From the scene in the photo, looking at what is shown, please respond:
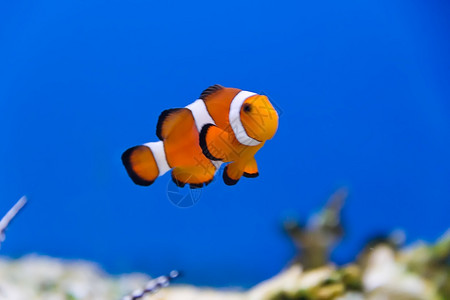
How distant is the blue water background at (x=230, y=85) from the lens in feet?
3.03

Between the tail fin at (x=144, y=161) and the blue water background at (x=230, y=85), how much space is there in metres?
0.15

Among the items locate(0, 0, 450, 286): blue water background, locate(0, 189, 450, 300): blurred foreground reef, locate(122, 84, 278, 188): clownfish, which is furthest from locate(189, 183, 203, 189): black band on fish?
locate(0, 189, 450, 300): blurred foreground reef

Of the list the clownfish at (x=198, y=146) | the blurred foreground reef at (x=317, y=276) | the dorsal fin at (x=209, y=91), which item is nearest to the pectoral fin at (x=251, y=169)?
the clownfish at (x=198, y=146)

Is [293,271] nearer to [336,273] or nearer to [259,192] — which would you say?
[336,273]

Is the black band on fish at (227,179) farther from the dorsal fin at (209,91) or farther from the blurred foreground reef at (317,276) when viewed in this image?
the blurred foreground reef at (317,276)

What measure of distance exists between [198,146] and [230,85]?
26 centimetres

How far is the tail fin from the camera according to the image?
21.9 inches

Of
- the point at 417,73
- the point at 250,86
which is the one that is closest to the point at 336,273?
the point at 417,73

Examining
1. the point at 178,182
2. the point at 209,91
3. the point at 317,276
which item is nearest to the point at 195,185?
the point at 178,182

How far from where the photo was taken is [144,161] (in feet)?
1.83

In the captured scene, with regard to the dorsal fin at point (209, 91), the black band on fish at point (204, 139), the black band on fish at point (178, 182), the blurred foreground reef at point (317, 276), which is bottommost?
the black band on fish at point (204, 139)

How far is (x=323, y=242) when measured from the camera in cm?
150

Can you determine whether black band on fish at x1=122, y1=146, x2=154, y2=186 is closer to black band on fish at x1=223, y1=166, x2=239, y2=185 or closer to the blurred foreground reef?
black band on fish at x1=223, y1=166, x2=239, y2=185

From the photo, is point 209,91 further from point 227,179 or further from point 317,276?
point 317,276
